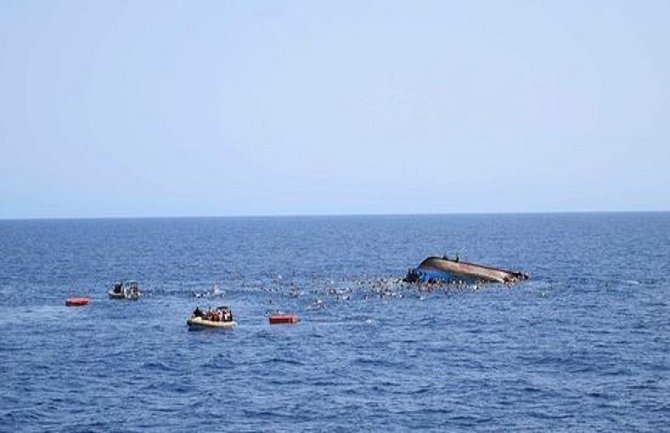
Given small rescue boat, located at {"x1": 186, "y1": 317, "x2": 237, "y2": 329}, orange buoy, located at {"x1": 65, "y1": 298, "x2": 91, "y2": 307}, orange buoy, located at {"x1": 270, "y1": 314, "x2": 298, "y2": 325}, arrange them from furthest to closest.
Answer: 1. orange buoy, located at {"x1": 65, "y1": 298, "x2": 91, "y2": 307}
2. orange buoy, located at {"x1": 270, "y1": 314, "x2": 298, "y2": 325}
3. small rescue boat, located at {"x1": 186, "y1": 317, "x2": 237, "y2": 329}

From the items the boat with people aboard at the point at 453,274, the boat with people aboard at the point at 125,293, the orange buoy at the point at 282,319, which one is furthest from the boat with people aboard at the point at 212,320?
the boat with people aboard at the point at 453,274

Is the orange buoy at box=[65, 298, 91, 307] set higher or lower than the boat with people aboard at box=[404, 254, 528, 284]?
lower

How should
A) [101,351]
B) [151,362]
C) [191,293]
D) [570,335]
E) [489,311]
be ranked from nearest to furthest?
[151,362]
[101,351]
[570,335]
[489,311]
[191,293]

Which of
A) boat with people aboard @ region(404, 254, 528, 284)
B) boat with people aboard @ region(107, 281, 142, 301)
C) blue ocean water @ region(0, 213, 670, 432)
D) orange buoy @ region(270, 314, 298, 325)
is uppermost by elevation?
boat with people aboard @ region(404, 254, 528, 284)

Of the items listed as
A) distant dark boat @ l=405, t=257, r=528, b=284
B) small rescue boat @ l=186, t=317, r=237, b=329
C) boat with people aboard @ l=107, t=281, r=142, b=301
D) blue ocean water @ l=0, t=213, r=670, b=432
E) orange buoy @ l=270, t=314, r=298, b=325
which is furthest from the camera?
distant dark boat @ l=405, t=257, r=528, b=284

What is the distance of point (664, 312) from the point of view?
98938 mm

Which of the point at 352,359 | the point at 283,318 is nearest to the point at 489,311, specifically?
the point at 283,318

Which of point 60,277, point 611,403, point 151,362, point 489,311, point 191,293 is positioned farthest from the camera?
point 60,277

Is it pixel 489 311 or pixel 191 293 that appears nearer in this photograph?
pixel 489 311

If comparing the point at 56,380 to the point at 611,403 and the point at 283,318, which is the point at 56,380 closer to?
the point at 283,318

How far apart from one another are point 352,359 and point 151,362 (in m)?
16.1

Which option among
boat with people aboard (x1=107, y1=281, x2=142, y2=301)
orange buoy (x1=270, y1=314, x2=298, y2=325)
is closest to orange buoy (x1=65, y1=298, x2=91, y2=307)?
boat with people aboard (x1=107, y1=281, x2=142, y2=301)

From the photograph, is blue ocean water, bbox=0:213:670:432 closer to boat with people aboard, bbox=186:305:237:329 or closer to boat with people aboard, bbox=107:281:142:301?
boat with people aboard, bbox=186:305:237:329

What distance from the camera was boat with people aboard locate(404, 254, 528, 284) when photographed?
13025 cm
